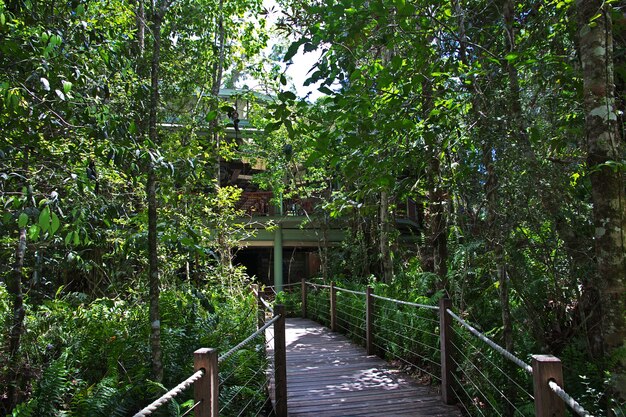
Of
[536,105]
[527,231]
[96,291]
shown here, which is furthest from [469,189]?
[96,291]

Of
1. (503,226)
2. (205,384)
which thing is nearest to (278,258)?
(503,226)

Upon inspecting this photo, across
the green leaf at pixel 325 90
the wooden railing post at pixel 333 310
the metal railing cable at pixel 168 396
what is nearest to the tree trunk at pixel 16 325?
the green leaf at pixel 325 90

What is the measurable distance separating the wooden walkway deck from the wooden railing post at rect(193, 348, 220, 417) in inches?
102

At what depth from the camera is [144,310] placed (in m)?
6.76

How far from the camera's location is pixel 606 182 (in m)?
3.12

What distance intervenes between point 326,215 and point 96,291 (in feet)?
25.1

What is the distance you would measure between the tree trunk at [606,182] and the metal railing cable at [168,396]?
8.20 ft

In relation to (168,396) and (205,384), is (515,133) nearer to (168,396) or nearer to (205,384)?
(205,384)

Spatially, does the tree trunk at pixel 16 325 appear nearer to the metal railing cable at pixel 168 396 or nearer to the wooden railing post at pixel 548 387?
the metal railing cable at pixel 168 396

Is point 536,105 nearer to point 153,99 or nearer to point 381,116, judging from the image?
point 381,116

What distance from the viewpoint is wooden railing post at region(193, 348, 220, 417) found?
8.46 feet

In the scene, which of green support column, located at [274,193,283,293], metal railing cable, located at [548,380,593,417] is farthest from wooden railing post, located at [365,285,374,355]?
green support column, located at [274,193,283,293]

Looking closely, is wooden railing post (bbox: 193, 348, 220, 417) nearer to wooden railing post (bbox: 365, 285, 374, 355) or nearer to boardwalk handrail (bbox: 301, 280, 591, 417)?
boardwalk handrail (bbox: 301, 280, 591, 417)

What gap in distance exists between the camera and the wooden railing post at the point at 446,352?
522 cm
